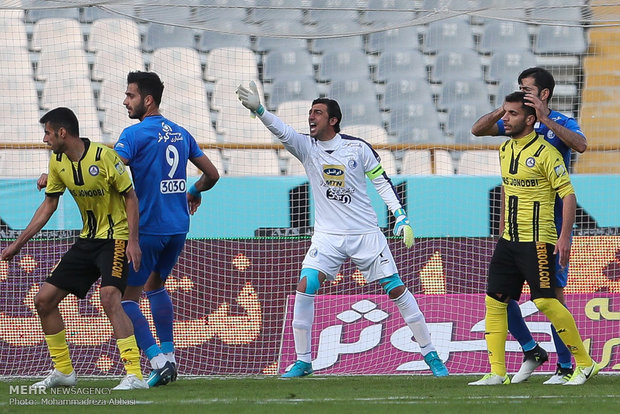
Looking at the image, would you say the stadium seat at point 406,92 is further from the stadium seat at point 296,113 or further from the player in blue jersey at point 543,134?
the player in blue jersey at point 543,134

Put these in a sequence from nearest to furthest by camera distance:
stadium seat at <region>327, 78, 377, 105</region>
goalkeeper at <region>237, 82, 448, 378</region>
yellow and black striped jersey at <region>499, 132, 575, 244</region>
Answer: yellow and black striped jersey at <region>499, 132, 575, 244</region> → goalkeeper at <region>237, 82, 448, 378</region> → stadium seat at <region>327, 78, 377, 105</region>

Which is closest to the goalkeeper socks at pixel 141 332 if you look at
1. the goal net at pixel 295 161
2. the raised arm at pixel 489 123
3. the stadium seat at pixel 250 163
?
the goal net at pixel 295 161

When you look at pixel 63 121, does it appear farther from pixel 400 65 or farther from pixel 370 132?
pixel 400 65

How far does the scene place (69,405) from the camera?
5484 mm

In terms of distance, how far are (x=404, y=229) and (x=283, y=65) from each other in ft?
18.8

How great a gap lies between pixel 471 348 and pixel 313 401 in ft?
10.7

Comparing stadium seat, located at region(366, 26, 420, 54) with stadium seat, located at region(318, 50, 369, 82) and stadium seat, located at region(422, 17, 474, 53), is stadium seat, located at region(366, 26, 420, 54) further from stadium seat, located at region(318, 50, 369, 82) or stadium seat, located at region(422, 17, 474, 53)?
stadium seat, located at region(318, 50, 369, 82)

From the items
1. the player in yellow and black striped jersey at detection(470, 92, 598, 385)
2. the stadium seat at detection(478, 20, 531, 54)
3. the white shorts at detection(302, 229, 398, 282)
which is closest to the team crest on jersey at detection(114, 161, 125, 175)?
the white shorts at detection(302, 229, 398, 282)

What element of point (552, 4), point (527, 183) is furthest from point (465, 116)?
point (527, 183)

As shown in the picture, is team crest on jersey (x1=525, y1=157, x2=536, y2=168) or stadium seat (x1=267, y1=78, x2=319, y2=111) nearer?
team crest on jersey (x1=525, y1=157, x2=536, y2=168)

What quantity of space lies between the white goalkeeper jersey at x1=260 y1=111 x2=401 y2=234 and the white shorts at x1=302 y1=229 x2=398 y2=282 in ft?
0.21

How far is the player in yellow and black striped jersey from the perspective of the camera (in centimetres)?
641

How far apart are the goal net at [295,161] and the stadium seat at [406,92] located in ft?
0.10

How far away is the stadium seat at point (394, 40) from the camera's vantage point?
12609 millimetres
